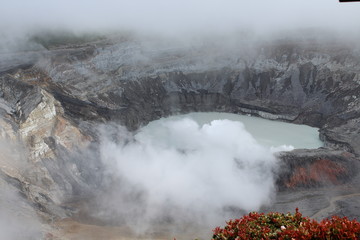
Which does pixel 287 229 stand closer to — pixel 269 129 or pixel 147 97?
pixel 269 129

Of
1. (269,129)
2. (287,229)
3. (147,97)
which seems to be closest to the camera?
(287,229)

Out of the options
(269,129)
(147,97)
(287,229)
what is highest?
(147,97)

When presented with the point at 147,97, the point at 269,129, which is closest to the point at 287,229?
Answer: the point at 269,129

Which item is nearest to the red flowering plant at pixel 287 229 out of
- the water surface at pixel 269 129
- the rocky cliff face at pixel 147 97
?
the rocky cliff face at pixel 147 97

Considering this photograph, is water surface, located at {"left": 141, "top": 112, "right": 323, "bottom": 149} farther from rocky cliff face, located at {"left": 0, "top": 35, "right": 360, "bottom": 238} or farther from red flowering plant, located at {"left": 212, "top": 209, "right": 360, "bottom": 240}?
red flowering plant, located at {"left": 212, "top": 209, "right": 360, "bottom": 240}

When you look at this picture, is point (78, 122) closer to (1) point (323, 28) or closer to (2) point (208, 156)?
(2) point (208, 156)

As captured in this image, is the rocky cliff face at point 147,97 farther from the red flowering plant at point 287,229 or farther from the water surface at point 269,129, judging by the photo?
the red flowering plant at point 287,229

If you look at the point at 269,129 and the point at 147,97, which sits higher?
the point at 147,97

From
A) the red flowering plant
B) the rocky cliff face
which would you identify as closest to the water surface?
the rocky cliff face

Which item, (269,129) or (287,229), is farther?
(269,129)
